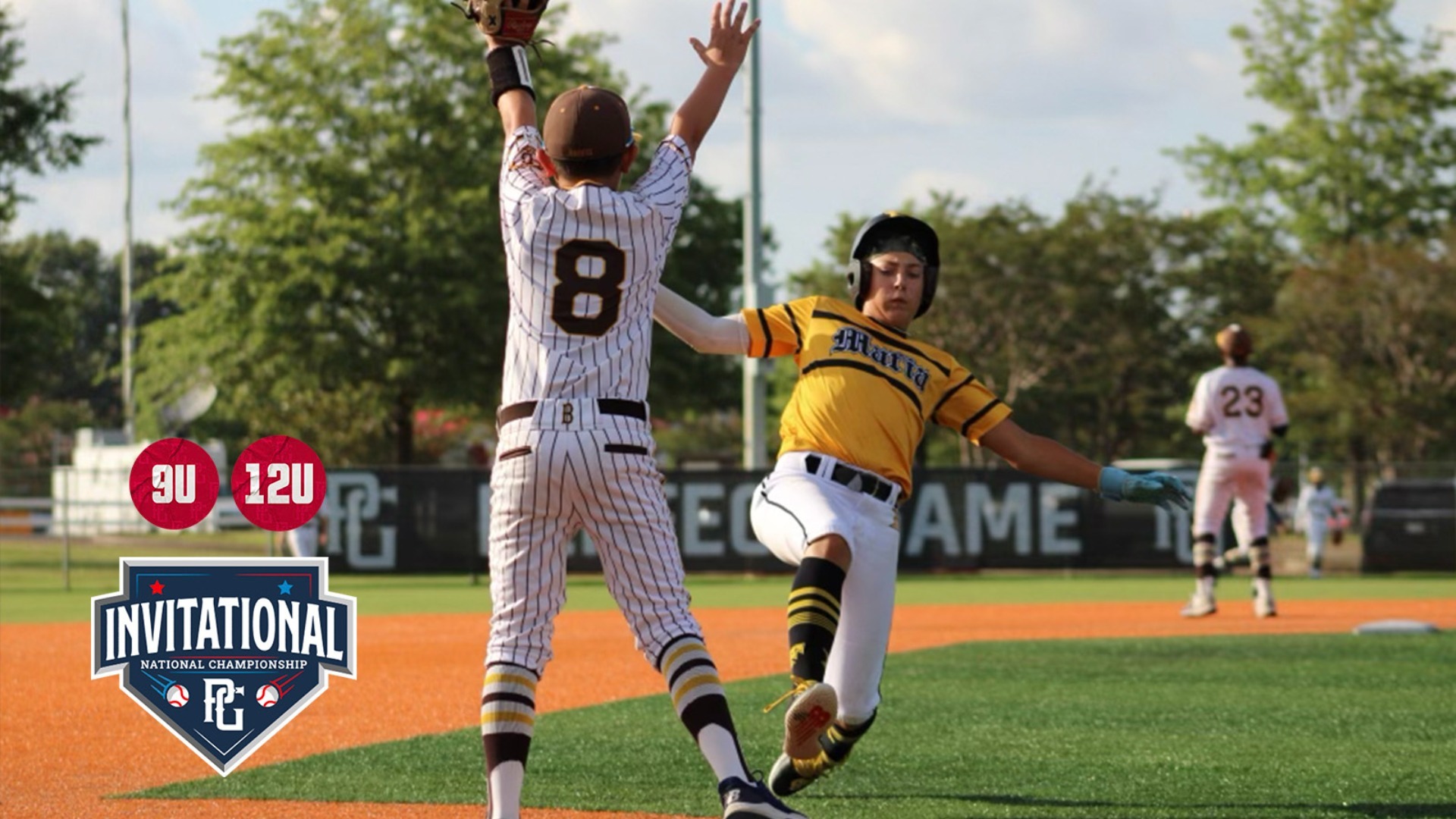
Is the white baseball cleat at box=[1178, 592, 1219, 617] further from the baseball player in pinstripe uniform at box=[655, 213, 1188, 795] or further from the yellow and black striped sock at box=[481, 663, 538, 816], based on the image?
the yellow and black striped sock at box=[481, 663, 538, 816]

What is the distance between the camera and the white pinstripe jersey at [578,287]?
18.5 ft

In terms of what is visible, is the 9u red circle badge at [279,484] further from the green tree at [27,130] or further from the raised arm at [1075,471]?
the green tree at [27,130]

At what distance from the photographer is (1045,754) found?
8352mm

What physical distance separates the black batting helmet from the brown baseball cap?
165 centimetres

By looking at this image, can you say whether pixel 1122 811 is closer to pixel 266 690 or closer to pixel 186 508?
pixel 266 690

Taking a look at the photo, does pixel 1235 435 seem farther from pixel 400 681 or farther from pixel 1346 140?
pixel 1346 140

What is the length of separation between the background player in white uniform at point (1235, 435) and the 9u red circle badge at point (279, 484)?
34.2 ft

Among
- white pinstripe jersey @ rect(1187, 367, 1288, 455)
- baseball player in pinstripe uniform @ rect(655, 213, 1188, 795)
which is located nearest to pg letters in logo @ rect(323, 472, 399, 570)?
white pinstripe jersey @ rect(1187, 367, 1288, 455)

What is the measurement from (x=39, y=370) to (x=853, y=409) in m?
38.8

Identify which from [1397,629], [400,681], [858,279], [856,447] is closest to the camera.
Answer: [856,447]

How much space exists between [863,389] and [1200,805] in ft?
6.09

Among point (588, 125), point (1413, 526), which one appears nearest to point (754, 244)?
point (1413, 526)

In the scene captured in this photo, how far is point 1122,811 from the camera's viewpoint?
6.71 metres

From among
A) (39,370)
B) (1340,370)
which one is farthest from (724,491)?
(1340,370)
